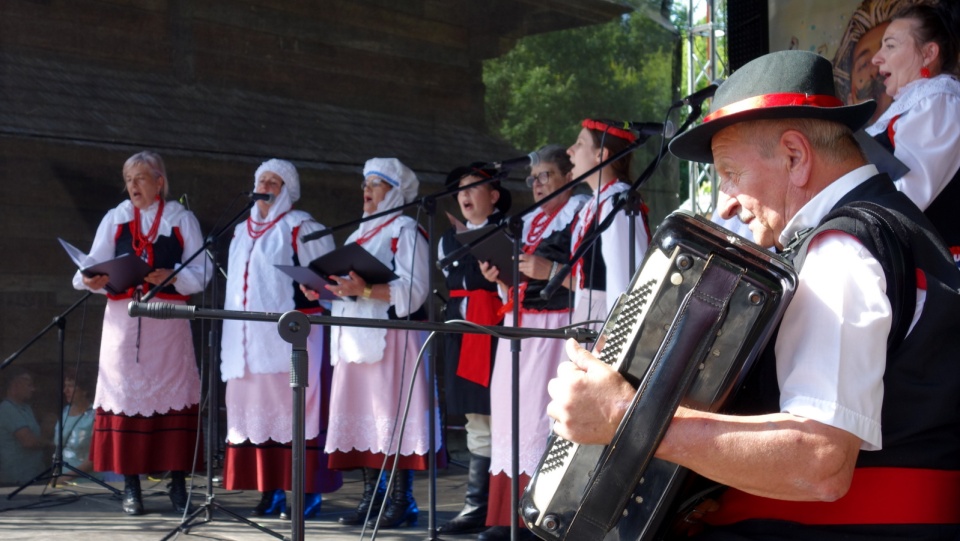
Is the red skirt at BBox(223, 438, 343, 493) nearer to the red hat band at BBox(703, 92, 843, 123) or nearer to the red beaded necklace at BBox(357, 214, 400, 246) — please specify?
the red beaded necklace at BBox(357, 214, 400, 246)

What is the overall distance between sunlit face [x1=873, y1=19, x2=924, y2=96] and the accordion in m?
→ 2.21

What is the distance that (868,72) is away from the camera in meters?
5.34

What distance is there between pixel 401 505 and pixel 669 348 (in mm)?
3822

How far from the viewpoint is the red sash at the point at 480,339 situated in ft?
17.0

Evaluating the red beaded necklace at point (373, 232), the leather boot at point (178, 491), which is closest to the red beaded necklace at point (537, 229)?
the red beaded necklace at point (373, 232)

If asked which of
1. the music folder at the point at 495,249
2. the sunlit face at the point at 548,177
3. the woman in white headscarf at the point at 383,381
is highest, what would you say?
the sunlit face at the point at 548,177

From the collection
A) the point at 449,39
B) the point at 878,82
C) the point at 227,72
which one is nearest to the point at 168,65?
the point at 227,72

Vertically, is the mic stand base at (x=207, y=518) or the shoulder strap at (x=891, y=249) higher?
the shoulder strap at (x=891, y=249)

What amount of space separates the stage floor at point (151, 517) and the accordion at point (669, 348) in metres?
3.30

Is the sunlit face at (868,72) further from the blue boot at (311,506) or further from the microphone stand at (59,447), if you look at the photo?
the microphone stand at (59,447)

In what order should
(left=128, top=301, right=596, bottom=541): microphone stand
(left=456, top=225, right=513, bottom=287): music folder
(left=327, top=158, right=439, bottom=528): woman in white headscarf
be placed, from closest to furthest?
(left=128, top=301, right=596, bottom=541): microphone stand < (left=456, top=225, right=513, bottom=287): music folder < (left=327, top=158, right=439, bottom=528): woman in white headscarf

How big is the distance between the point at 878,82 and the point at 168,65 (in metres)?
4.68

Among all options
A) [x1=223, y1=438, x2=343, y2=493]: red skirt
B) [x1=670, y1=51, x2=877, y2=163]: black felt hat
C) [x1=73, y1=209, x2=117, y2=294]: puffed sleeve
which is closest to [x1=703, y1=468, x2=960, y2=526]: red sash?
[x1=670, y1=51, x2=877, y2=163]: black felt hat

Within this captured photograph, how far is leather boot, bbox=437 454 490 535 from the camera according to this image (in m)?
5.02
